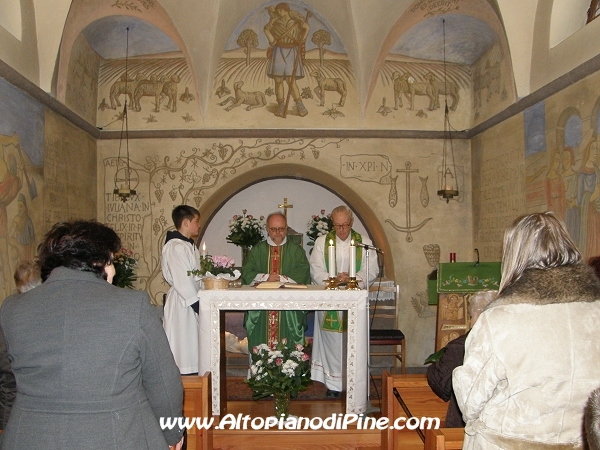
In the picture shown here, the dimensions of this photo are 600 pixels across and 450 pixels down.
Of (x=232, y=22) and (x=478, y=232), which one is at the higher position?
(x=232, y=22)

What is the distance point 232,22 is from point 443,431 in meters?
8.06

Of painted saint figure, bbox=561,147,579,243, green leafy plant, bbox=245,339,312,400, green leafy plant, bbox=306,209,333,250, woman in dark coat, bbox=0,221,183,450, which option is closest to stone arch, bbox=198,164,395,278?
green leafy plant, bbox=306,209,333,250

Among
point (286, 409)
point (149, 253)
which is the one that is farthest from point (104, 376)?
point (149, 253)

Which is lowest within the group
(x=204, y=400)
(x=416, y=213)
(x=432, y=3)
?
(x=204, y=400)

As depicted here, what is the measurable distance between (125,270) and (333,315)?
3.54 metres

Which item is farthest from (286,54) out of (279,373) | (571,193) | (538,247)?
(538,247)

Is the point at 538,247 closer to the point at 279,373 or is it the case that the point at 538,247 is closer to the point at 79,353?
the point at 79,353

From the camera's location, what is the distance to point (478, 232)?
31.5 feet

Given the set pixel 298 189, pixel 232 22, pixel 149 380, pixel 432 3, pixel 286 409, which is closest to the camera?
pixel 149 380

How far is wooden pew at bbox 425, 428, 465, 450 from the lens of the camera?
256 centimetres

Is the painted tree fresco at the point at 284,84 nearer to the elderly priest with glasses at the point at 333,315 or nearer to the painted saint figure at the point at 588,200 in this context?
the elderly priest with glasses at the point at 333,315

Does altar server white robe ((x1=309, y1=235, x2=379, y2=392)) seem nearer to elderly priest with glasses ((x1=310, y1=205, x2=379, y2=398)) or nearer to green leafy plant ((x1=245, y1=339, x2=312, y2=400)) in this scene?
elderly priest with glasses ((x1=310, y1=205, x2=379, y2=398))

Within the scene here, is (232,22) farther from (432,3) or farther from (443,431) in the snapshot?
(443,431)

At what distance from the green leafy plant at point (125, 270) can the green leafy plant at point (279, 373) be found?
3696 mm
